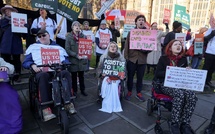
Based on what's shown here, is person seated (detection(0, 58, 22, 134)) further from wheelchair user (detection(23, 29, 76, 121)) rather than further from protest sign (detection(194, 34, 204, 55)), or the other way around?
protest sign (detection(194, 34, 204, 55))

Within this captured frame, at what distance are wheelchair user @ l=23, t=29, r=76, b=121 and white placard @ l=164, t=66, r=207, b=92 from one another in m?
1.54

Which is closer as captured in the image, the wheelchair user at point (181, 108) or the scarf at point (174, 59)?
the wheelchair user at point (181, 108)

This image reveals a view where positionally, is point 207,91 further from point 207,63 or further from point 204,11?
point 204,11

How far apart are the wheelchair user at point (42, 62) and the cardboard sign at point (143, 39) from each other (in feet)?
4.92

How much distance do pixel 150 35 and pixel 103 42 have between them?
2.04 metres

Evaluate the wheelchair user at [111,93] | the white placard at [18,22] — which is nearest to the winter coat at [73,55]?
the wheelchair user at [111,93]

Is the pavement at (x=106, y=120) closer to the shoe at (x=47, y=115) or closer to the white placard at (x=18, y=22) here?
the shoe at (x=47, y=115)

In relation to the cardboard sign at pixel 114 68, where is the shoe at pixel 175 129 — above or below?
below

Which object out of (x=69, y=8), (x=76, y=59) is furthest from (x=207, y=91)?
(x=69, y=8)

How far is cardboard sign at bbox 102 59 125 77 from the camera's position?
3.34 metres

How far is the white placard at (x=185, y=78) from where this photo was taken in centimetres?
227

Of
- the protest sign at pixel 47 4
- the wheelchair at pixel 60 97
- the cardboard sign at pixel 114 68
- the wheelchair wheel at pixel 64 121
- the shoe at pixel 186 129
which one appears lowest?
the shoe at pixel 186 129

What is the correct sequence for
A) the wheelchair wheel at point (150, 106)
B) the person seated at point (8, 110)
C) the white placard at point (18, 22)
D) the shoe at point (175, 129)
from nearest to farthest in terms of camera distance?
the person seated at point (8, 110) → the shoe at point (175, 129) → the wheelchair wheel at point (150, 106) → the white placard at point (18, 22)

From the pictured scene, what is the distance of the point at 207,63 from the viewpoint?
4410mm
